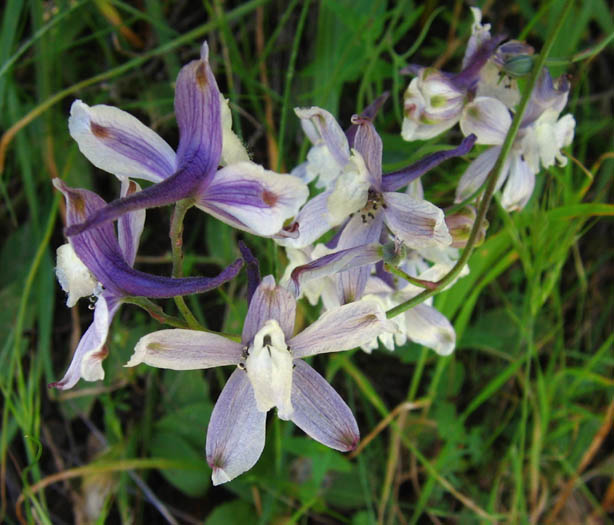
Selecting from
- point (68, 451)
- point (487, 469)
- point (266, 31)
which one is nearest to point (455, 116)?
point (266, 31)

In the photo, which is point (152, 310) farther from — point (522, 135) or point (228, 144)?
point (522, 135)

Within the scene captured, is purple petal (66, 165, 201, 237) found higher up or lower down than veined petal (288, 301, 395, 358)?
higher up

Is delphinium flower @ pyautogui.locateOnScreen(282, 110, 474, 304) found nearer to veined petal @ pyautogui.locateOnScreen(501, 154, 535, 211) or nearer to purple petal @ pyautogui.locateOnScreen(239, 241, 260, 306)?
purple petal @ pyautogui.locateOnScreen(239, 241, 260, 306)

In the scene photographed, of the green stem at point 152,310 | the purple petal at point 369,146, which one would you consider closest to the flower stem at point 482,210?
the purple petal at point 369,146

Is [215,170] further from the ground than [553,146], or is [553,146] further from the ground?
[215,170]

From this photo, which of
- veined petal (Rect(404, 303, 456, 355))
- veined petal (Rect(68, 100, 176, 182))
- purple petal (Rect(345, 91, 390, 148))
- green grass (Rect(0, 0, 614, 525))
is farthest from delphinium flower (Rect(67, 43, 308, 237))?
green grass (Rect(0, 0, 614, 525))

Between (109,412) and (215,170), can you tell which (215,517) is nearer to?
(109,412)

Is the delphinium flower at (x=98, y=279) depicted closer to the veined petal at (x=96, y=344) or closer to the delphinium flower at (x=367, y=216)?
the veined petal at (x=96, y=344)
